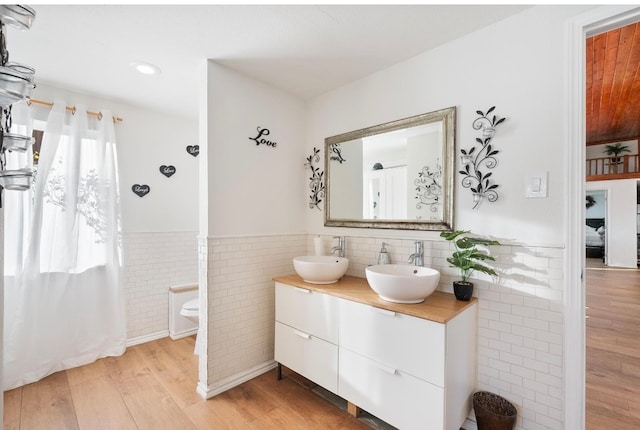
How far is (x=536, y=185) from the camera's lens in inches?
60.3

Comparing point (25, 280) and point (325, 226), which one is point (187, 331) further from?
point (325, 226)

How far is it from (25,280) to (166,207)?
48.1 inches

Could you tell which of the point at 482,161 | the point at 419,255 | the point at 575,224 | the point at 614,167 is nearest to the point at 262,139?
the point at 419,255

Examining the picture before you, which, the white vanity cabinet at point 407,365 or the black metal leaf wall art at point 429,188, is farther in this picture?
the black metal leaf wall art at point 429,188

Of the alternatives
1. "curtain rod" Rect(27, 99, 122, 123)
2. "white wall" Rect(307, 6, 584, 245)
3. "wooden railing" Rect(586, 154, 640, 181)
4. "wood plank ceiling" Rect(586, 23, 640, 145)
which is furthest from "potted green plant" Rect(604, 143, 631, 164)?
"curtain rod" Rect(27, 99, 122, 123)

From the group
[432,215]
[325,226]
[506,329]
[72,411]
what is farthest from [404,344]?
[72,411]

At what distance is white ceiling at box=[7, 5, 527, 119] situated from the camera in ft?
5.12

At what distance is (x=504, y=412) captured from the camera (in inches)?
61.3

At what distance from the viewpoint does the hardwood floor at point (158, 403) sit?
69.3 inches

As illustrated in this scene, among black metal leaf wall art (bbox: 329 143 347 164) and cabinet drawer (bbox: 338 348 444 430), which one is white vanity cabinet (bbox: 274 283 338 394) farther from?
black metal leaf wall art (bbox: 329 143 347 164)

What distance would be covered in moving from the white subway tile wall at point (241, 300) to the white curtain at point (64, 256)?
3.92 feet

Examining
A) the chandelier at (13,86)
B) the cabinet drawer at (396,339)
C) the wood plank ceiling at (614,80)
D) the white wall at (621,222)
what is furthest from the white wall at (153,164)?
the white wall at (621,222)

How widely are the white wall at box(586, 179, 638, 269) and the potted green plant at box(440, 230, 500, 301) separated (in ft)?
24.9

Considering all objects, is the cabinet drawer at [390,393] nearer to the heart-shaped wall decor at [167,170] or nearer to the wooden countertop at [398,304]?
the wooden countertop at [398,304]
